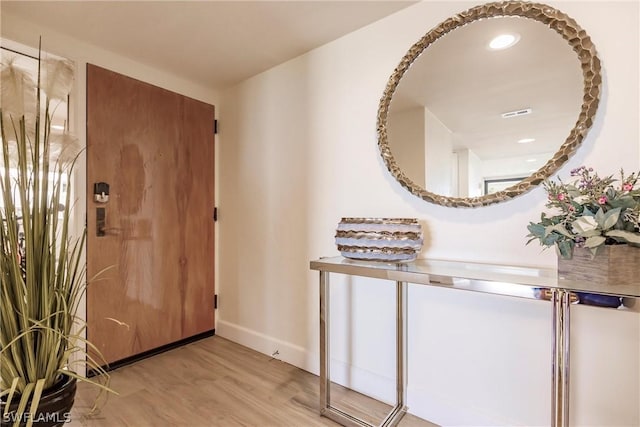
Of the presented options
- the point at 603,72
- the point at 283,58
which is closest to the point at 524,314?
the point at 603,72

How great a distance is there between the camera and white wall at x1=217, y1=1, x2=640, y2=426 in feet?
3.75

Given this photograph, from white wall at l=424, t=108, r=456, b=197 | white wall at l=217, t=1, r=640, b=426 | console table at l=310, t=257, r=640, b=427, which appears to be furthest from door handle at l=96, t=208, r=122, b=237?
white wall at l=424, t=108, r=456, b=197

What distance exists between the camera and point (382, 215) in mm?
1697

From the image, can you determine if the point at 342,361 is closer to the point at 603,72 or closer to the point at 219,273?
the point at 219,273

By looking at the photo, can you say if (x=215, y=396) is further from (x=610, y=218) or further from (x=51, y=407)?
(x=610, y=218)

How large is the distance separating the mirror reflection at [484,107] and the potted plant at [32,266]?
145 centimetres

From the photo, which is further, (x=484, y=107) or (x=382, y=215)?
(x=382, y=215)

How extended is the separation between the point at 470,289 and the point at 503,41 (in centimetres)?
108

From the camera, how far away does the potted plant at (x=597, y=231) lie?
938 millimetres

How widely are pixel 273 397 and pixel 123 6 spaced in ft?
7.33

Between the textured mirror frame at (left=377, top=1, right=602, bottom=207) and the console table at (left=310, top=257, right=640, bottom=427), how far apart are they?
31cm

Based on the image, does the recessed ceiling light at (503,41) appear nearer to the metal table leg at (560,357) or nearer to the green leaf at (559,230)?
the green leaf at (559,230)

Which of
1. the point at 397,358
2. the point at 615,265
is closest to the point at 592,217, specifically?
the point at 615,265

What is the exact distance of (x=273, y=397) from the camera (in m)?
1.72
